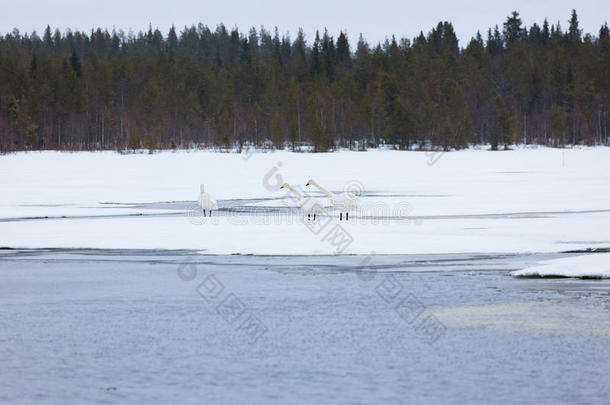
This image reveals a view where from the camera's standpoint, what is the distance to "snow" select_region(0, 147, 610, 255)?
18.5 m

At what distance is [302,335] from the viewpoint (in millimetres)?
10062

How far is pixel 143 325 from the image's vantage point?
418 inches

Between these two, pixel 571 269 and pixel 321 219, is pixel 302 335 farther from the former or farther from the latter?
pixel 321 219

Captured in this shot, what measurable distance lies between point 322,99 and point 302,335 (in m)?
106

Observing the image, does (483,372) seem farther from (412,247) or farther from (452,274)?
(412,247)

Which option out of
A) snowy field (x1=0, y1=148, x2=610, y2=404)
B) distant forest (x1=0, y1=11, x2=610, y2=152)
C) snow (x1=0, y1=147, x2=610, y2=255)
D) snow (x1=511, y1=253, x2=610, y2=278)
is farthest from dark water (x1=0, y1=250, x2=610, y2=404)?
distant forest (x1=0, y1=11, x2=610, y2=152)

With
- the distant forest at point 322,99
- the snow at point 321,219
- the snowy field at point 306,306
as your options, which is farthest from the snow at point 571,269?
the distant forest at point 322,99

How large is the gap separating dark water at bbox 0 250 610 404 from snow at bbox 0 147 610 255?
3190 millimetres

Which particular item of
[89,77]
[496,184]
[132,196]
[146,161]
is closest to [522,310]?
[132,196]

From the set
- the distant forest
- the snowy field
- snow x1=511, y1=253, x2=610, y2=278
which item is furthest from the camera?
the distant forest

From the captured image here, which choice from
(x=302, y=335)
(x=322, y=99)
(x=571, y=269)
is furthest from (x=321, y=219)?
(x=322, y=99)

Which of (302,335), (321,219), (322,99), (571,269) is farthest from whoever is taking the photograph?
(322,99)

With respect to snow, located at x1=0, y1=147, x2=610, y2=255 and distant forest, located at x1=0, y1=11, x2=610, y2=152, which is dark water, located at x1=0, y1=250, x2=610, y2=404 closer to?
snow, located at x1=0, y1=147, x2=610, y2=255

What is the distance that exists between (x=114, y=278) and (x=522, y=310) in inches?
243
